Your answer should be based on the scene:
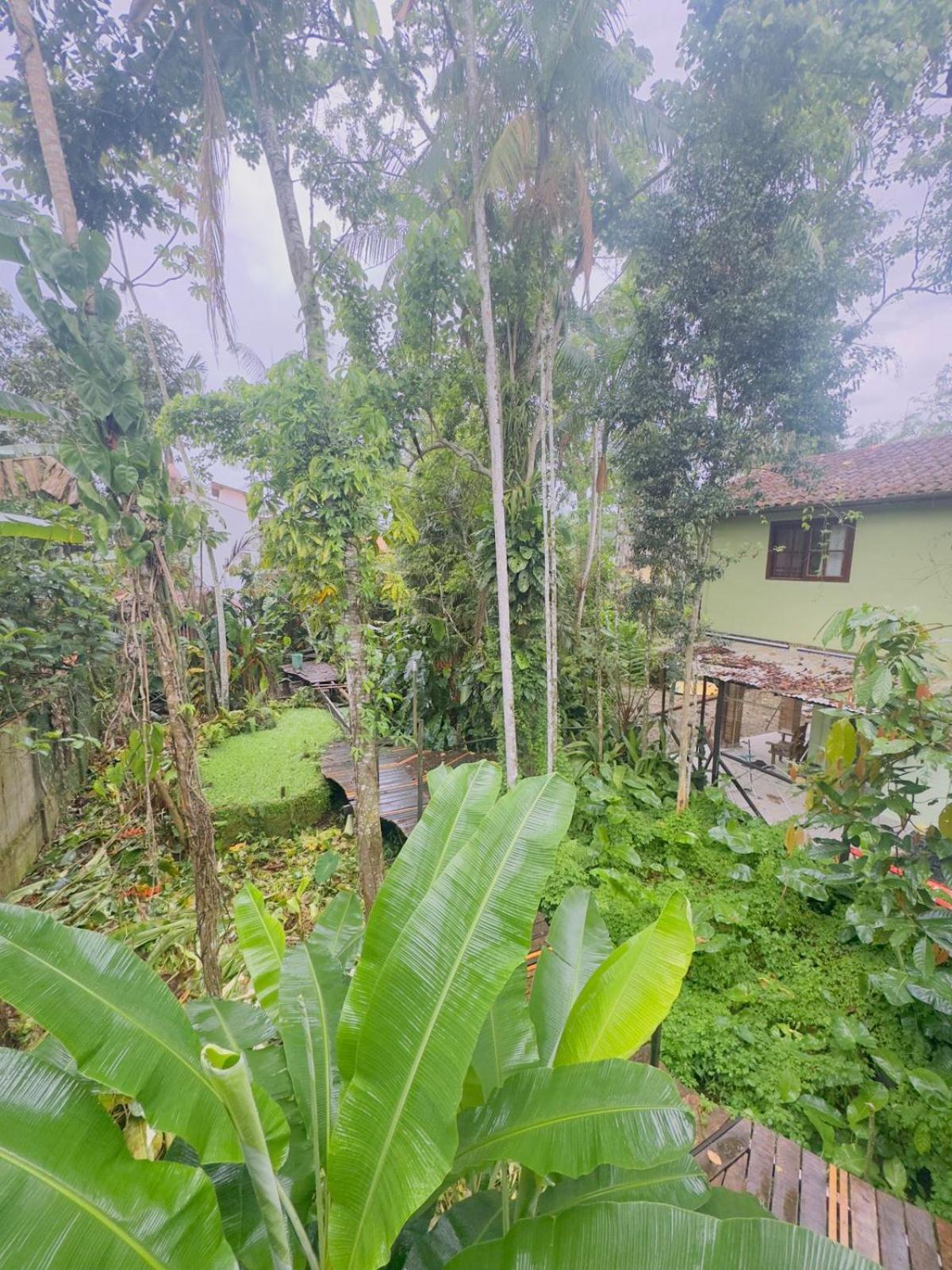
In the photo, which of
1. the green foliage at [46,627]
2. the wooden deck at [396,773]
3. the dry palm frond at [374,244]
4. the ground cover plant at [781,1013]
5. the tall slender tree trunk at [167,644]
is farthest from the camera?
the wooden deck at [396,773]

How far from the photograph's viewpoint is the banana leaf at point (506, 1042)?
1156 mm

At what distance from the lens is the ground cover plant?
2166 millimetres

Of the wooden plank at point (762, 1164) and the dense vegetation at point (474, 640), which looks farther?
the wooden plank at point (762, 1164)

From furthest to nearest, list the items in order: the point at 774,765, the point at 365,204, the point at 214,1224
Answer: the point at 774,765
the point at 365,204
the point at 214,1224

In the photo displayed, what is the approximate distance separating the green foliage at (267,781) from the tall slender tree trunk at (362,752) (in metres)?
1.79

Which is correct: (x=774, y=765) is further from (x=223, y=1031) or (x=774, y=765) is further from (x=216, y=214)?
(x=216, y=214)

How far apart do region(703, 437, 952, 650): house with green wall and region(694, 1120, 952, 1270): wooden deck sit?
377 cm

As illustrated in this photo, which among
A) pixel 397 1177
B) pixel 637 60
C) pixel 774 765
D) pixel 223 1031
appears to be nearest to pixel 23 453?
pixel 223 1031

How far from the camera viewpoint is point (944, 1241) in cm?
175

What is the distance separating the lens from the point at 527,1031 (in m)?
1.24

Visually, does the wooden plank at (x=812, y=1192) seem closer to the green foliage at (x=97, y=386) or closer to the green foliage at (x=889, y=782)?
the green foliage at (x=889, y=782)

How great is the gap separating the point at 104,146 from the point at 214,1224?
5775 millimetres

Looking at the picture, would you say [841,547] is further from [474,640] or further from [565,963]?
[565,963]

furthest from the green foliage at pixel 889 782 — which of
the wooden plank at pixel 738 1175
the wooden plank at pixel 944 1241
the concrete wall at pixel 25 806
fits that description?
the concrete wall at pixel 25 806
